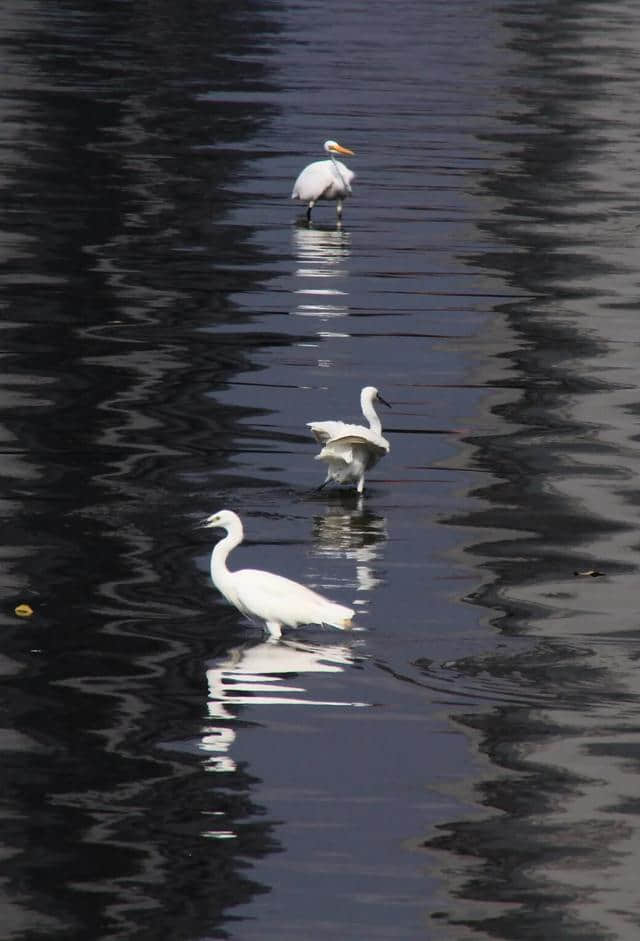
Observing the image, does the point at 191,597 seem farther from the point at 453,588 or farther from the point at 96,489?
the point at 96,489

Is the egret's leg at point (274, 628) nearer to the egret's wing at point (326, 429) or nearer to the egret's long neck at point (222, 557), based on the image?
the egret's long neck at point (222, 557)

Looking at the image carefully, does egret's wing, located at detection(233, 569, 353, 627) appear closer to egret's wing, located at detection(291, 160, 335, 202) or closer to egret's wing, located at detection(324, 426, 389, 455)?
egret's wing, located at detection(324, 426, 389, 455)

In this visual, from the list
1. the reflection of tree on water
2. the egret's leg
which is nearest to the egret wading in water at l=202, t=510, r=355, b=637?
the egret's leg

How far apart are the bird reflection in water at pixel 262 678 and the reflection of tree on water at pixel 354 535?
1.32 m

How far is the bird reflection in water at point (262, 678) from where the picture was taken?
10664mm

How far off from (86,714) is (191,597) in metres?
1.97

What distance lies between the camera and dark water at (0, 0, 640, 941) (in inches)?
364

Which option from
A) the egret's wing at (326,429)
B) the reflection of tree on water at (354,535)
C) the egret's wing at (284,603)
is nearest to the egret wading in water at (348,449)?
the egret's wing at (326,429)

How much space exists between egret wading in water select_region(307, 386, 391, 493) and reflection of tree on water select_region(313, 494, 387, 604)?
0.21 m

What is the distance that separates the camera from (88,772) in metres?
10.1

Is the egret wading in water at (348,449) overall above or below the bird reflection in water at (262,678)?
above

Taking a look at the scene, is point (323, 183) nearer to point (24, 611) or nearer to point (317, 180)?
point (317, 180)

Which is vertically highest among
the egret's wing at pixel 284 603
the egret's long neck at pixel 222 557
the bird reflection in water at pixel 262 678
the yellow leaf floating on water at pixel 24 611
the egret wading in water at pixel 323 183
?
the egret wading in water at pixel 323 183

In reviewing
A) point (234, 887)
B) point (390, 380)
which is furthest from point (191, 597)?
point (390, 380)
